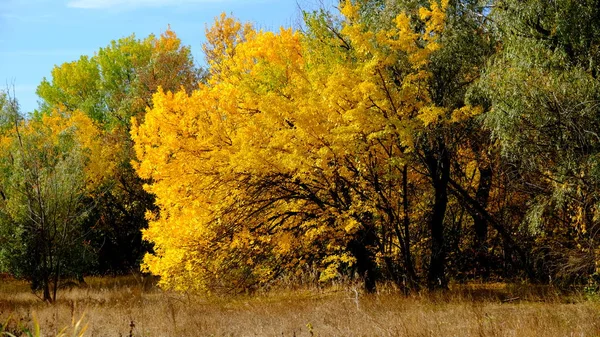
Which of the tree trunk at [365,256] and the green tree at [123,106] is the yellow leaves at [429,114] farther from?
the green tree at [123,106]

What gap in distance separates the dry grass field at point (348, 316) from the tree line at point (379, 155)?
0.91m

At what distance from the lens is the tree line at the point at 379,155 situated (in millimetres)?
13273

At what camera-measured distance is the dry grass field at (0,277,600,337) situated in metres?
10.5

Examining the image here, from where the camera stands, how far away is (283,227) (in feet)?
53.7

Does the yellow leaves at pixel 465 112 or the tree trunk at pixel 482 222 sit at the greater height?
the yellow leaves at pixel 465 112

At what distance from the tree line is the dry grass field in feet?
2.99

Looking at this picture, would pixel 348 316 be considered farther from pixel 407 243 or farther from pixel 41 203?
pixel 41 203

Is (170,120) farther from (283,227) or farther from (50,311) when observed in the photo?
(50,311)

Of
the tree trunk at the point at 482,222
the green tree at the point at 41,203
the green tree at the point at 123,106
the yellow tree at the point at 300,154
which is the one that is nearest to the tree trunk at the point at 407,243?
the yellow tree at the point at 300,154

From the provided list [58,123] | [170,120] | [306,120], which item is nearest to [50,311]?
[170,120]

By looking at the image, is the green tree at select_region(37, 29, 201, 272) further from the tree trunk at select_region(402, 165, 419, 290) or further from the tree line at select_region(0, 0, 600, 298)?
the tree trunk at select_region(402, 165, 419, 290)

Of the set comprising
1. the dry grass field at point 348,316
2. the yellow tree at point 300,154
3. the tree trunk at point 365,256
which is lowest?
the dry grass field at point 348,316

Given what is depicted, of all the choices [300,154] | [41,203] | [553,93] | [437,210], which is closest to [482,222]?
[437,210]

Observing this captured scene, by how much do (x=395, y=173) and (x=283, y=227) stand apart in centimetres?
315
